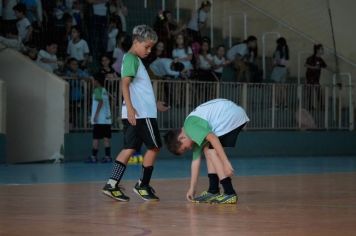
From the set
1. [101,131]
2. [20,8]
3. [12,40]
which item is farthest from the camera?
[20,8]

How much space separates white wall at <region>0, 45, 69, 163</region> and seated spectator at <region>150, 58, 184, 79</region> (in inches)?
129

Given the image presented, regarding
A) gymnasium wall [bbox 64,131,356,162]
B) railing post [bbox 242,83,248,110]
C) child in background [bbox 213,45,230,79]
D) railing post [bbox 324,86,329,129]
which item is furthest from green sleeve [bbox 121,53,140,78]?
railing post [bbox 324,86,329,129]

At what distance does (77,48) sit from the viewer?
21.9m

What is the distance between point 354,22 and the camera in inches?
1098

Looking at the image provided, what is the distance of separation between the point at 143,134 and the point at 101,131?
31.5 feet

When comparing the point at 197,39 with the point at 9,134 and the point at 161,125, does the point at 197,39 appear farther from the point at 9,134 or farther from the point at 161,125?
the point at 9,134

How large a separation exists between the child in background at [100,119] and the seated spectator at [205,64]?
3.85 m

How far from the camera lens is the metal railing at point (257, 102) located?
21.2m

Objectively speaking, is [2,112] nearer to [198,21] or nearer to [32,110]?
[32,110]

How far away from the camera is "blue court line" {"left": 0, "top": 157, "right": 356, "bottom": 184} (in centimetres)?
1537

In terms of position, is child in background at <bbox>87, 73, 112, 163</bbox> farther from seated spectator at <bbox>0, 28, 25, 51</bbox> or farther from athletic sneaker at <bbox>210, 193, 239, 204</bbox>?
athletic sneaker at <bbox>210, 193, 239, 204</bbox>

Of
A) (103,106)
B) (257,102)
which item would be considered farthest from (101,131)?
(257,102)

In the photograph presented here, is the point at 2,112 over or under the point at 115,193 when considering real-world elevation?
over

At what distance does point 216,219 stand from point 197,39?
1655cm
